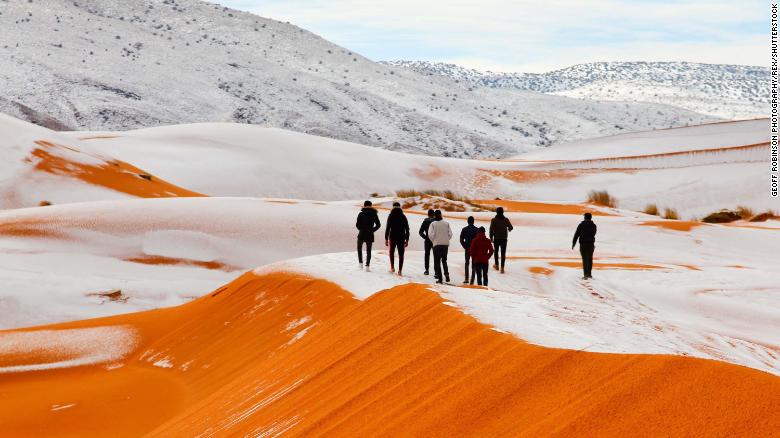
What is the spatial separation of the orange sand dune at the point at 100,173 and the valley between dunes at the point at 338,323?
9cm

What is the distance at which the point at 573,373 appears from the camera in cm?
532

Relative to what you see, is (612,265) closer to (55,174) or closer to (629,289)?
(629,289)

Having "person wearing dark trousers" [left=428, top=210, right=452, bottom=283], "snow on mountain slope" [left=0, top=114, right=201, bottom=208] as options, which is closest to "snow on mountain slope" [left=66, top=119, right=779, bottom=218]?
"snow on mountain slope" [left=0, top=114, right=201, bottom=208]

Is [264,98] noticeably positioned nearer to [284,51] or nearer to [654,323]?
[284,51]

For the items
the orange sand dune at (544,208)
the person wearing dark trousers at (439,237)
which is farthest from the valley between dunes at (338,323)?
the person wearing dark trousers at (439,237)

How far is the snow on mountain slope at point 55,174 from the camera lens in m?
24.8

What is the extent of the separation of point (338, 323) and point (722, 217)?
80.6ft

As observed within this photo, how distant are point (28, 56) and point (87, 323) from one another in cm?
6025

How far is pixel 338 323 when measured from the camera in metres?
8.98

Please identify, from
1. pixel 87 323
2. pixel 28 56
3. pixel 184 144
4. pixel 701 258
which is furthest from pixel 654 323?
pixel 28 56

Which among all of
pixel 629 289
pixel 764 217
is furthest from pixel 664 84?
pixel 629 289

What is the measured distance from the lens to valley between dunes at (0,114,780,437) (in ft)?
16.9

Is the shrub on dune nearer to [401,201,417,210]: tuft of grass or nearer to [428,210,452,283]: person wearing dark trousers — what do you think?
[401,201,417,210]: tuft of grass

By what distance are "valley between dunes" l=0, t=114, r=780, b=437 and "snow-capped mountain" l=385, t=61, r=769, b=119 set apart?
113m
